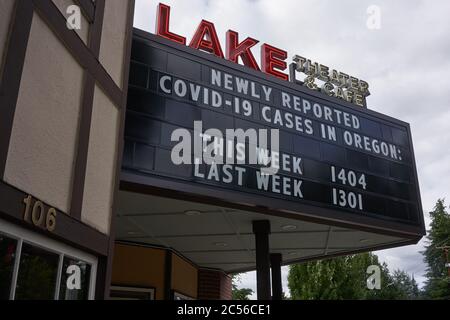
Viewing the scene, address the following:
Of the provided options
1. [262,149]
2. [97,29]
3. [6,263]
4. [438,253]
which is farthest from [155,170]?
[438,253]

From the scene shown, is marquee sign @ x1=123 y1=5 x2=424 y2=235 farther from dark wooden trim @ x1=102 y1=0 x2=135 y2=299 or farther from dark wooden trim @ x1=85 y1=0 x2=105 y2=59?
dark wooden trim @ x1=85 y1=0 x2=105 y2=59

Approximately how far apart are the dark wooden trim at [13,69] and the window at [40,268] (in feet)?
2.19

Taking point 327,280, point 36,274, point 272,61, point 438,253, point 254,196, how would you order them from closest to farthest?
point 36,274, point 254,196, point 272,61, point 327,280, point 438,253

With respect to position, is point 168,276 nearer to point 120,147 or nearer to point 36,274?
point 120,147

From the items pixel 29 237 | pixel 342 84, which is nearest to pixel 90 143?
pixel 29 237

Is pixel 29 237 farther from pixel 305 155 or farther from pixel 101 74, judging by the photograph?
pixel 305 155

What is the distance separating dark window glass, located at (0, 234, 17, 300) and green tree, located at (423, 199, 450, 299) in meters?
43.1

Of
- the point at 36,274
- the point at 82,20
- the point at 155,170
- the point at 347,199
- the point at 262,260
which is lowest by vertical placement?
the point at 36,274

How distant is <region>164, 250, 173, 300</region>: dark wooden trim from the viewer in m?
12.3

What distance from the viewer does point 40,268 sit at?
14.7 feet

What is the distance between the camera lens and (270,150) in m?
8.94

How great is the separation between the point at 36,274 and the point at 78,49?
2.48 m
